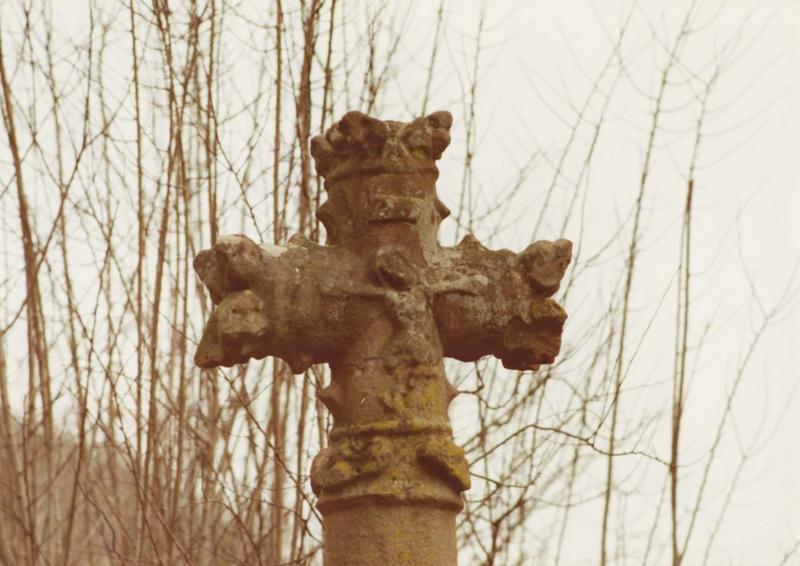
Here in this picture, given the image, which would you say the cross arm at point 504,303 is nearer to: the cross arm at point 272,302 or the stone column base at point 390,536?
the cross arm at point 272,302

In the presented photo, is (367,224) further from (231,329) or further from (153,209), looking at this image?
(153,209)

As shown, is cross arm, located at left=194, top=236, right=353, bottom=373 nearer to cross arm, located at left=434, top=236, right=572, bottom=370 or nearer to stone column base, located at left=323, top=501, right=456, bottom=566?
cross arm, located at left=434, top=236, right=572, bottom=370

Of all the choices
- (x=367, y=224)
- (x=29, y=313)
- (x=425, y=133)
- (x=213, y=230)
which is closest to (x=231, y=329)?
(x=367, y=224)

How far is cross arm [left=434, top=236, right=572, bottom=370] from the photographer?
9.93ft

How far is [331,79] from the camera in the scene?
5.33m

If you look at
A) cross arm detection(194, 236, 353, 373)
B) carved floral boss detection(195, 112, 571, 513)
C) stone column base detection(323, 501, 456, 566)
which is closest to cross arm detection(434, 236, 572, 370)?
carved floral boss detection(195, 112, 571, 513)

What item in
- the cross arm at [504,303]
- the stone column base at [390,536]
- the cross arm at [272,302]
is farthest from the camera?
the cross arm at [504,303]

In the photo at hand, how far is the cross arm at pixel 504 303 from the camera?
303cm

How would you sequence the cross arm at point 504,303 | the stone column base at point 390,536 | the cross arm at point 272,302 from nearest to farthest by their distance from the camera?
the stone column base at point 390,536
the cross arm at point 272,302
the cross arm at point 504,303

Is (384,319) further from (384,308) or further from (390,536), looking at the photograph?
(390,536)

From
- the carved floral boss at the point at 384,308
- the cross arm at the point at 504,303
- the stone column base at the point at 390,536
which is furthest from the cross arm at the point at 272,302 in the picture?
the stone column base at the point at 390,536

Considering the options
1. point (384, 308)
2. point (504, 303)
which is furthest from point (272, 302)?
point (504, 303)

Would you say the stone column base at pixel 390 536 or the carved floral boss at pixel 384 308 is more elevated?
the carved floral boss at pixel 384 308

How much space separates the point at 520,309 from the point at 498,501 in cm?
240
